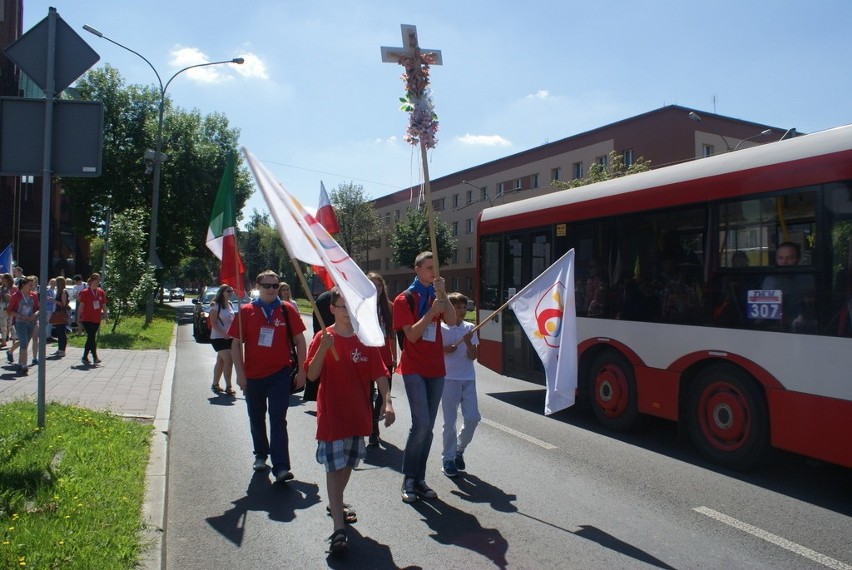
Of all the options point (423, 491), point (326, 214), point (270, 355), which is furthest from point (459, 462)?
point (326, 214)

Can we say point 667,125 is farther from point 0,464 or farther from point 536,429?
point 0,464

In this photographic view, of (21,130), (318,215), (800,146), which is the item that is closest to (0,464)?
(21,130)

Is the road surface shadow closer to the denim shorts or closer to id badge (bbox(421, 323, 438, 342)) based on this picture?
id badge (bbox(421, 323, 438, 342))

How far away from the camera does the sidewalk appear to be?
199 inches

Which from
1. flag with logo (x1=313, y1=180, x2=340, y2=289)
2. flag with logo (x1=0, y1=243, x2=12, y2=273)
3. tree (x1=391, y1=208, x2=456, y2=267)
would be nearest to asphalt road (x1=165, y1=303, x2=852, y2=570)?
flag with logo (x1=313, y1=180, x2=340, y2=289)

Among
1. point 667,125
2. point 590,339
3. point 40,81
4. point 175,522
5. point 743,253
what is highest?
point 667,125

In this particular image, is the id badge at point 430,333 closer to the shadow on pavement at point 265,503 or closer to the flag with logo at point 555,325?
the flag with logo at point 555,325

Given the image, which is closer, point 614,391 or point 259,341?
point 259,341

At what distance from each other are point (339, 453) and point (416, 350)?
4.11 feet

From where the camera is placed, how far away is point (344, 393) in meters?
4.45

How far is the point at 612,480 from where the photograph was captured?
6.24 metres

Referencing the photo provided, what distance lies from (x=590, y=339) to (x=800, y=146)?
11.3 feet

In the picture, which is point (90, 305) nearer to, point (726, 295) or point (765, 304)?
point (726, 295)

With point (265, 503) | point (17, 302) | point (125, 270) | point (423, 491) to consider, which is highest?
point (125, 270)
